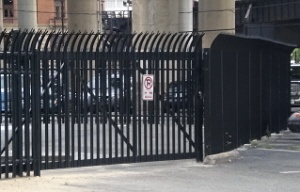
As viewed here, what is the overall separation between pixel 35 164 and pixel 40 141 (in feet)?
1.36

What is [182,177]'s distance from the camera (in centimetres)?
1327

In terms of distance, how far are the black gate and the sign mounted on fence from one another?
0.02 metres

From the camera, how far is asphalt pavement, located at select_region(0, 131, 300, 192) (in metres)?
12.2

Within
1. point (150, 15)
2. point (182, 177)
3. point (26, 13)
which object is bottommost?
point (182, 177)

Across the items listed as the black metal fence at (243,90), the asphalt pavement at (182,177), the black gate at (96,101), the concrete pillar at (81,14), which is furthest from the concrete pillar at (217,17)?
the black gate at (96,101)

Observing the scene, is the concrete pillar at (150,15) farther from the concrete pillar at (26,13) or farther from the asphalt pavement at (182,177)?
the asphalt pavement at (182,177)

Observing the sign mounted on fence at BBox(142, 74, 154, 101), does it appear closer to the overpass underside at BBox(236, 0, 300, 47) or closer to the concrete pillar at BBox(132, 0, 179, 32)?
the concrete pillar at BBox(132, 0, 179, 32)

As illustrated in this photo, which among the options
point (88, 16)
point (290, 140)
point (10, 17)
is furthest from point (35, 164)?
point (10, 17)

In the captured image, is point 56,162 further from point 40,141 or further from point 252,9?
point 252,9

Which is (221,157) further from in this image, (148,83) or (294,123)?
(294,123)

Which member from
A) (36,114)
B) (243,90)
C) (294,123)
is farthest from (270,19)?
(36,114)

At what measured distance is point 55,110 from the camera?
1329 cm

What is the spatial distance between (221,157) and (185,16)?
147 ft

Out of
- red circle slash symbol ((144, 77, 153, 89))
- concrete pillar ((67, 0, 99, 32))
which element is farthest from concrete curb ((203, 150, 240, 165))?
concrete pillar ((67, 0, 99, 32))
